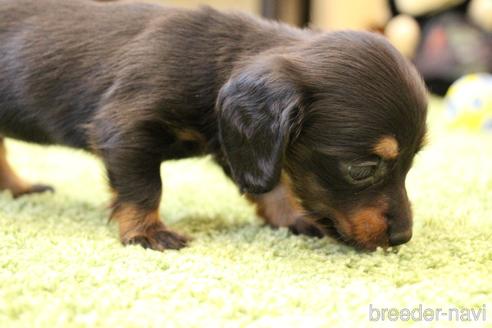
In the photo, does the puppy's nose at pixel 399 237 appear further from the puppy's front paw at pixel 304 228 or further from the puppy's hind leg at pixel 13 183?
the puppy's hind leg at pixel 13 183

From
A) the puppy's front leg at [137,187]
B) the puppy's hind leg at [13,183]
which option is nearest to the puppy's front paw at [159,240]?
the puppy's front leg at [137,187]

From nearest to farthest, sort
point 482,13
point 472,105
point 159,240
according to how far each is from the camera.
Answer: point 159,240 → point 472,105 → point 482,13

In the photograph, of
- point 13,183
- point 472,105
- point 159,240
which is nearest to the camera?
point 159,240

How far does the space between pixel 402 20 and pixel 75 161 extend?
3.81 m

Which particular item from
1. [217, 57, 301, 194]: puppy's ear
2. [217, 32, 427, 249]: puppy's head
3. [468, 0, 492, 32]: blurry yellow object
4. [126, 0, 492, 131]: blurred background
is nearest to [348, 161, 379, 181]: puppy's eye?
[217, 32, 427, 249]: puppy's head

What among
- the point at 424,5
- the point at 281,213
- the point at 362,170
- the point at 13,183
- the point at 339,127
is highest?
the point at 339,127

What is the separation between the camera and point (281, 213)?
263cm

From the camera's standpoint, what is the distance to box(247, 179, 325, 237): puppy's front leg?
97.7 inches

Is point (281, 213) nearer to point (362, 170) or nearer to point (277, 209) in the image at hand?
point (277, 209)

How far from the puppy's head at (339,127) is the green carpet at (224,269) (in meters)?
0.16

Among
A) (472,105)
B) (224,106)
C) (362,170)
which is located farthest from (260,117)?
(472,105)

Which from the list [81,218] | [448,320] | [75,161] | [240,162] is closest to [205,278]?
[240,162]

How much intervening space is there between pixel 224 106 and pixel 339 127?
1.22 ft

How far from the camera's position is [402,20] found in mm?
6438
